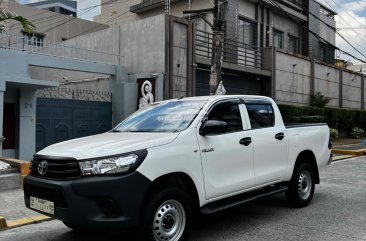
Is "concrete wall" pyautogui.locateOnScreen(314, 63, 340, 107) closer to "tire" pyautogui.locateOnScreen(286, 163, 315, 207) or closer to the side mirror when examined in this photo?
"tire" pyautogui.locateOnScreen(286, 163, 315, 207)

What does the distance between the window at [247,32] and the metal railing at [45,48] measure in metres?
8.38

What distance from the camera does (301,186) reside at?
23.0 ft

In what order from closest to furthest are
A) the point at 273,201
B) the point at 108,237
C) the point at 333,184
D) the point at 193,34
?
1. the point at 108,237
2. the point at 273,201
3. the point at 333,184
4. the point at 193,34

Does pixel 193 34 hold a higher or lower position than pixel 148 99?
higher

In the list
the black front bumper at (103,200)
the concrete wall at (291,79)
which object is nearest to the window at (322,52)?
the concrete wall at (291,79)

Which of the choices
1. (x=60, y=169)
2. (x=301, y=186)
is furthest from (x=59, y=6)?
(x=60, y=169)

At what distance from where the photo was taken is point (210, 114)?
5562 mm

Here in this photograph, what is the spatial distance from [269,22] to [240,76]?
21.4 feet

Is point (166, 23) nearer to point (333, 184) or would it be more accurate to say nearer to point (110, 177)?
point (333, 184)

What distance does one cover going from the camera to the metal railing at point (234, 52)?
17.6m

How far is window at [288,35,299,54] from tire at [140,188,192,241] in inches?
940

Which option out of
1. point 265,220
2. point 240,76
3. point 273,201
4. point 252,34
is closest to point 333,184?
point 273,201

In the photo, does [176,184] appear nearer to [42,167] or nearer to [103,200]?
[103,200]

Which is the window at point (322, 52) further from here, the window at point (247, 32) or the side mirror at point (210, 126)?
the side mirror at point (210, 126)
